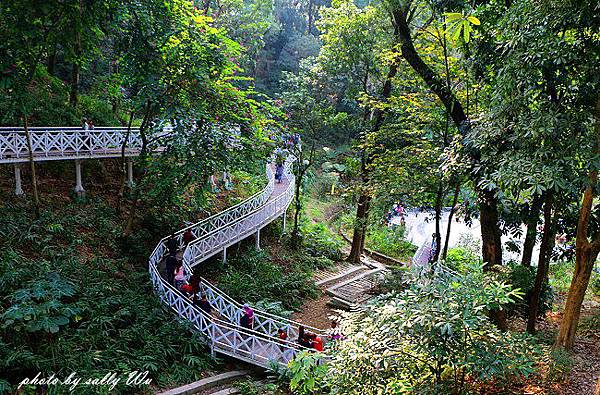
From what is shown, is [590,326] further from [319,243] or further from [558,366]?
[319,243]

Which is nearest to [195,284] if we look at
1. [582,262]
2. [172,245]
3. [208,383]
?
[172,245]

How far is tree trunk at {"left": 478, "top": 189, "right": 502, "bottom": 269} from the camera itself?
8.36m

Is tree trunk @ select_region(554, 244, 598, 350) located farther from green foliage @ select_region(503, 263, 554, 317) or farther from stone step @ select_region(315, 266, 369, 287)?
stone step @ select_region(315, 266, 369, 287)

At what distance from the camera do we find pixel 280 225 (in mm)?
19109

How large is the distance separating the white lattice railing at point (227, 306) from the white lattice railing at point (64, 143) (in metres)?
3.95

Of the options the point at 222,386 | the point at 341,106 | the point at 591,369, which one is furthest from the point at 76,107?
the point at 341,106

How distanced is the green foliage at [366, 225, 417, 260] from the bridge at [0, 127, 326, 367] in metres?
6.70

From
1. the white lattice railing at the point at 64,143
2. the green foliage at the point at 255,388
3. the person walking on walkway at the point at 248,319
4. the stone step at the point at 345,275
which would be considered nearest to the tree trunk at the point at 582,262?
the green foliage at the point at 255,388

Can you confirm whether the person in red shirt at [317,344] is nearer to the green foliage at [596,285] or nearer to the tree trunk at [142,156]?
the tree trunk at [142,156]

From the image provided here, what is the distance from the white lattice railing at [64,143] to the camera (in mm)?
11820

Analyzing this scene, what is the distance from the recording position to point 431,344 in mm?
4211

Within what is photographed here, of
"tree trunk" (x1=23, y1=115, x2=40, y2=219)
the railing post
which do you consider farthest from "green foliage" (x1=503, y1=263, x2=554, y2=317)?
"tree trunk" (x1=23, y1=115, x2=40, y2=219)

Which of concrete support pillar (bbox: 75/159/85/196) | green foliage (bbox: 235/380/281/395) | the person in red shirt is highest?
concrete support pillar (bbox: 75/159/85/196)

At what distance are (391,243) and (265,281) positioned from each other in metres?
10.3
